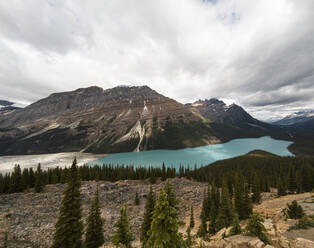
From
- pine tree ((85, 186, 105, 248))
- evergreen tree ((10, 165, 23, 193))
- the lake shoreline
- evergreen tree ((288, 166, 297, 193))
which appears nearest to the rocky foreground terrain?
pine tree ((85, 186, 105, 248))

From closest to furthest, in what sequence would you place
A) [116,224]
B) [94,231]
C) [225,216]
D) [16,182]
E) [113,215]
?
[116,224] → [94,231] → [225,216] → [113,215] → [16,182]

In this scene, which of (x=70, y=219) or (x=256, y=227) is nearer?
(x=256, y=227)

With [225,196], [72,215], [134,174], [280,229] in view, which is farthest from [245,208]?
[134,174]

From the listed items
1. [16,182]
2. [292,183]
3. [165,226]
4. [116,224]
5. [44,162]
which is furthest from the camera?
[44,162]

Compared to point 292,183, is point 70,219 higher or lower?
higher

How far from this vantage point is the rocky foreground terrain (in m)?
8.90

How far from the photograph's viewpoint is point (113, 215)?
2844 centimetres

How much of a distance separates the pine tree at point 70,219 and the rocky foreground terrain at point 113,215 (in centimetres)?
708

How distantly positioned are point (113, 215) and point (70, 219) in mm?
19756

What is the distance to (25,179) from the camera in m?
41.5

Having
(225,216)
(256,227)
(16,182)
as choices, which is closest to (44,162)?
(16,182)

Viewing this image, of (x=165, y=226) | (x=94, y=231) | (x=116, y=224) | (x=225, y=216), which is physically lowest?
(x=225, y=216)

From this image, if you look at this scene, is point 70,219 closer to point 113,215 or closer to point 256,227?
point 256,227

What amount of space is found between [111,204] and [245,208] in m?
29.9
